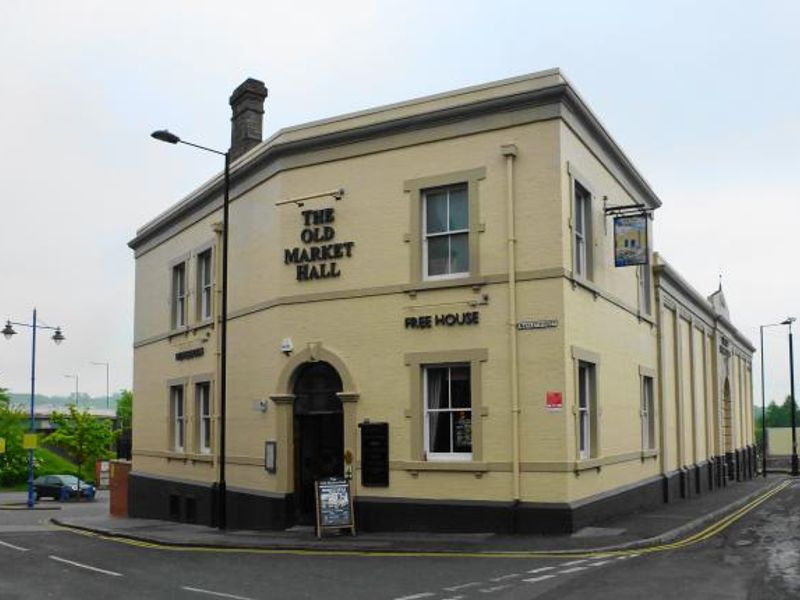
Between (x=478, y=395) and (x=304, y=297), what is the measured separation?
4.63 metres

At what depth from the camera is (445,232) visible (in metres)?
17.9

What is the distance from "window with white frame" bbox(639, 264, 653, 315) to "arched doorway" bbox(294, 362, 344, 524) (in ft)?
30.0

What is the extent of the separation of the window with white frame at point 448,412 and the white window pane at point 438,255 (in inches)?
76.5

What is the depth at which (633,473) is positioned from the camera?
21203 mm

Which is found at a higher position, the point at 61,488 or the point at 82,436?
the point at 82,436

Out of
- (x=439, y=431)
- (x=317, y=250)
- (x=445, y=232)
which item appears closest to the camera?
(x=439, y=431)

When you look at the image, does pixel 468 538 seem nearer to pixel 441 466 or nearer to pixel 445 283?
pixel 441 466

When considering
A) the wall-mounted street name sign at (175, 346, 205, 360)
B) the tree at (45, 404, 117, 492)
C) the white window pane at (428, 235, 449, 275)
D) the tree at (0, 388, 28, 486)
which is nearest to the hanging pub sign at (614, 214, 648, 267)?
the white window pane at (428, 235, 449, 275)

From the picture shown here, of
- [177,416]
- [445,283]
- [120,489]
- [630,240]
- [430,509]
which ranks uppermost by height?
[630,240]

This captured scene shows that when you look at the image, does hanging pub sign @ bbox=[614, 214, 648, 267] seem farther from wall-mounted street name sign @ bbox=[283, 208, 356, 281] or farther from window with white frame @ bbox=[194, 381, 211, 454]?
window with white frame @ bbox=[194, 381, 211, 454]

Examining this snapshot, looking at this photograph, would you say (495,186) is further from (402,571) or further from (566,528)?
(402,571)

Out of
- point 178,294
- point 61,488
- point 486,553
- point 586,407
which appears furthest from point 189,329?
point 61,488

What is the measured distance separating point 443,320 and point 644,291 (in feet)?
29.5

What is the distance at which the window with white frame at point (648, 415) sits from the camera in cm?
2339
